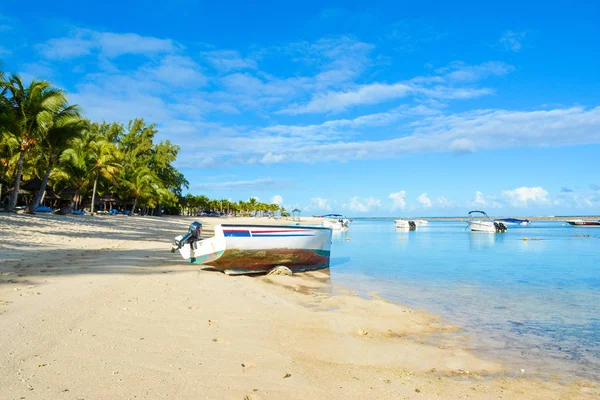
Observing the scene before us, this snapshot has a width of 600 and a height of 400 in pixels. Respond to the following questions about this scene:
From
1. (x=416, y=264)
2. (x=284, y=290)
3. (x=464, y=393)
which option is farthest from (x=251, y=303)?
(x=416, y=264)

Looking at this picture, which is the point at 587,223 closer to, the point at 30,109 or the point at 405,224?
the point at 405,224

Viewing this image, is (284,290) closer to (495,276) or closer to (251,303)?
(251,303)

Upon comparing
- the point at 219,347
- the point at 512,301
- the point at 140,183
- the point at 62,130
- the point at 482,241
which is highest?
the point at 62,130

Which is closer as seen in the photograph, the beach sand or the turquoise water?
the beach sand

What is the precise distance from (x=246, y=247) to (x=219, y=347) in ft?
24.1

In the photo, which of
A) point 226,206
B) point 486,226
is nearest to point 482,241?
point 486,226

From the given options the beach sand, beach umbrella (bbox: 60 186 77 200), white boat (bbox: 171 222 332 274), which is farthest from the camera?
beach umbrella (bbox: 60 186 77 200)

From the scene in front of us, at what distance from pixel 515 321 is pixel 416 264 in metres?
11.9

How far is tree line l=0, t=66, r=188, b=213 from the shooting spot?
24.4m

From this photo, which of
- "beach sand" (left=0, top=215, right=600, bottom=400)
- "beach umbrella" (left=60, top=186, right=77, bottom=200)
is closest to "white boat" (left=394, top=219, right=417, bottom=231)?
"beach umbrella" (left=60, top=186, right=77, bottom=200)

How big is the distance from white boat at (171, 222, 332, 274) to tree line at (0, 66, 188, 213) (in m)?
15.4

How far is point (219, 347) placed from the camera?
5164 mm

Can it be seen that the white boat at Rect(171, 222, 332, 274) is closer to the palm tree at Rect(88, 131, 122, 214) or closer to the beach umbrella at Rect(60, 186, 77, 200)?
the palm tree at Rect(88, 131, 122, 214)

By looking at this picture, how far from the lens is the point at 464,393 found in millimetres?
4477
